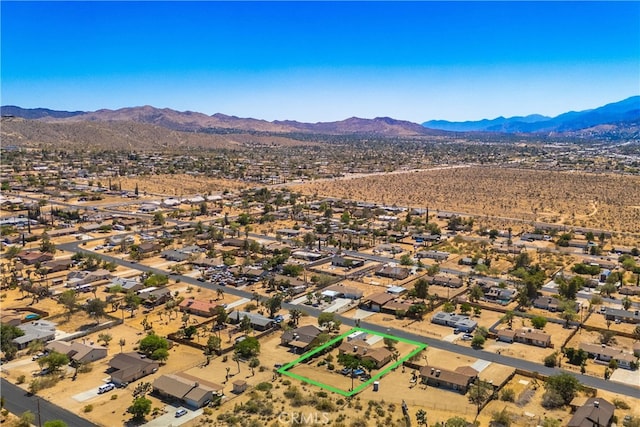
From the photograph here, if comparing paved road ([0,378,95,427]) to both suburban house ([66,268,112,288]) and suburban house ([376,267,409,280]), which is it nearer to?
suburban house ([66,268,112,288])

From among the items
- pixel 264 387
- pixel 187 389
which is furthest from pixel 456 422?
pixel 187 389

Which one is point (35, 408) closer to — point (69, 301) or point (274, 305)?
point (69, 301)

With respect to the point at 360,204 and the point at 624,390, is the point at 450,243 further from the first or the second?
the point at 624,390

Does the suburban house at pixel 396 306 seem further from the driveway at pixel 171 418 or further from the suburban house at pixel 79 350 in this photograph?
the suburban house at pixel 79 350

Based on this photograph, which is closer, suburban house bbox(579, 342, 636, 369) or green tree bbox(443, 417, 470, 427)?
green tree bbox(443, 417, 470, 427)

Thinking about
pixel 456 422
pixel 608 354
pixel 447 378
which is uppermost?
pixel 456 422

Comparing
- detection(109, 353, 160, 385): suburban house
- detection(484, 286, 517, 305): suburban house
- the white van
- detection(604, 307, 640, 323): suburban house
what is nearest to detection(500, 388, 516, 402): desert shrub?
detection(484, 286, 517, 305): suburban house

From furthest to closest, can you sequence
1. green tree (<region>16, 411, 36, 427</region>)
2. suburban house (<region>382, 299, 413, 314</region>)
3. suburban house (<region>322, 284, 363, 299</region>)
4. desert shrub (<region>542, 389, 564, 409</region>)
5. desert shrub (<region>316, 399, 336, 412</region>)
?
suburban house (<region>322, 284, 363, 299</region>)
suburban house (<region>382, 299, 413, 314</region>)
desert shrub (<region>542, 389, 564, 409</region>)
desert shrub (<region>316, 399, 336, 412</region>)
green tree (<region>16, 411, 36, 427</region>)
